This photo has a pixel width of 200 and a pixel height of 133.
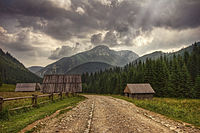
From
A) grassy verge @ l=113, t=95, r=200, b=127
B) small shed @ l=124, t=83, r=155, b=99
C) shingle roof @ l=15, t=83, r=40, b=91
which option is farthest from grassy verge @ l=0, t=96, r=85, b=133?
shingle roof @ l=15, t=83, r=40, b=91

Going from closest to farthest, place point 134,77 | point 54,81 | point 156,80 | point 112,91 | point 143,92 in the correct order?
1. point 54,81
2. point 143,92
3. point 156,80
4. point 134,77
5. point 112,91

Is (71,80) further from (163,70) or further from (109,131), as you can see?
(163,70)

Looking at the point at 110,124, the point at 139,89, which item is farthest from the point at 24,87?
the point at 110,124

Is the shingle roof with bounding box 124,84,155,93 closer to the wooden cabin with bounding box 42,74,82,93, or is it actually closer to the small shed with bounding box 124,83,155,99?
the small shed with bounding box 124,83,155,99

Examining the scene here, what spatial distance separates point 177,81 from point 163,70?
740 centimetres

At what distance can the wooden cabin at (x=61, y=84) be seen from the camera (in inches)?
1415

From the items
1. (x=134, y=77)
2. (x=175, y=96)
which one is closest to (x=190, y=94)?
(x=175, y=96)

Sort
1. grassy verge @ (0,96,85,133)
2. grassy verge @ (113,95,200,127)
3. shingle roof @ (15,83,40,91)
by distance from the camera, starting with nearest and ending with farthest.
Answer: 1. grassy verge @ (0,96,85,133)
2. grassy verge @ (113,95,200,127)
3. shingle roof @ (15,83,40,91)

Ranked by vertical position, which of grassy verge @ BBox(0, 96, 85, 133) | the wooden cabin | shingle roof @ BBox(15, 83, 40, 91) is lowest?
shingle roof @ BBox(15, 83, 40, 91)

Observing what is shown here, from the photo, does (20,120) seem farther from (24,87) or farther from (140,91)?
(24,87)

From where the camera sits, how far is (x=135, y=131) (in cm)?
764

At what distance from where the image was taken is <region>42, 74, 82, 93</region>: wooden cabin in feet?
118

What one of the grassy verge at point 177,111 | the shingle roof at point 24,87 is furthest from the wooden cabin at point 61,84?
the shingle roof at point 24,87

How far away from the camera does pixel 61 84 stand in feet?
122
